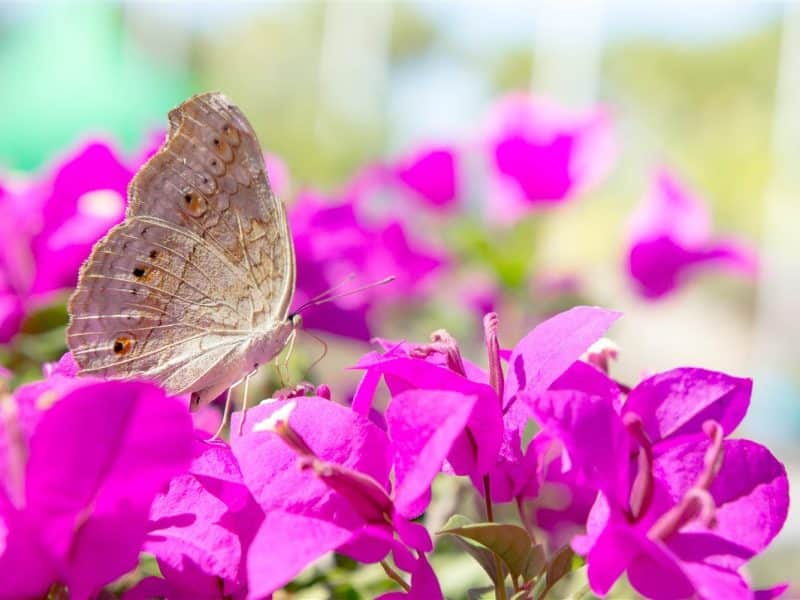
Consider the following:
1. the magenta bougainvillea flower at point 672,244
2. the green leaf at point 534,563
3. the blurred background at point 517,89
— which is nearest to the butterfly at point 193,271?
the green leaf at point 534,563

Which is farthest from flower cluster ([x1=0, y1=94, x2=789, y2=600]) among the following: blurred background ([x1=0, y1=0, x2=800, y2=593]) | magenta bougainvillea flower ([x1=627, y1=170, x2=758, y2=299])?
blurred background ([x1=0, y1=0, x2=800, y2=593])

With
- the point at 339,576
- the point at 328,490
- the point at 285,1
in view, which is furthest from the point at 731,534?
the point at 285,1

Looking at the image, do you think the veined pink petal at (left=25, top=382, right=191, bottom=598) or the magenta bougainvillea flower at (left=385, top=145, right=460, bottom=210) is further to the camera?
the magenta bougainvillea flower at (left=385, top=145, right=460, bottom=210)

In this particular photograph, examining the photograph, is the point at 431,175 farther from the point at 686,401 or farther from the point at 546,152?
the point at 686,401

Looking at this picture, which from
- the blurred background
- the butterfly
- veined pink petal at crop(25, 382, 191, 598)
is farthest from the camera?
the blurred background

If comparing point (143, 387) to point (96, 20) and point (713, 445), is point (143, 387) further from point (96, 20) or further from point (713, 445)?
point (96, 20)

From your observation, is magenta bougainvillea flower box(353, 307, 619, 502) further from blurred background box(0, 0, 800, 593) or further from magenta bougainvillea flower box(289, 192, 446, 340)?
blurred background box(0, 0, 800, 593)
